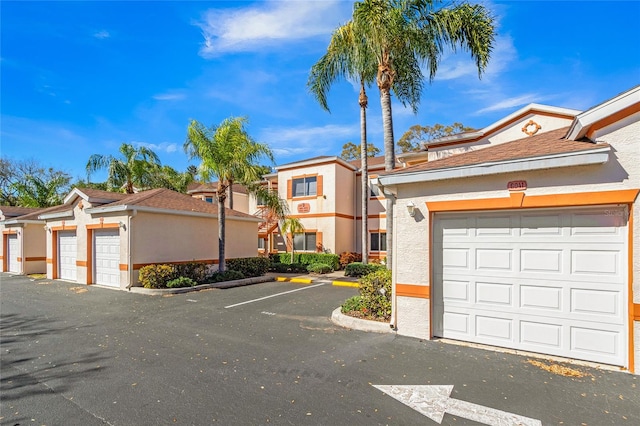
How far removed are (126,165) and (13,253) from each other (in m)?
9.63

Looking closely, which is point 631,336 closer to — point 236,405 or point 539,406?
point 539,406

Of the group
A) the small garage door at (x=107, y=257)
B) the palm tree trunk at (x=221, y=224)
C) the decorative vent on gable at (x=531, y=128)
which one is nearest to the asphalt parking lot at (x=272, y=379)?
the small garage door at (x=107, y=257)

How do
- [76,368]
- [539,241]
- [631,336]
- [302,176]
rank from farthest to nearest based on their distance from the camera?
A: [302,176], [539,241], [76,368], [631,336]

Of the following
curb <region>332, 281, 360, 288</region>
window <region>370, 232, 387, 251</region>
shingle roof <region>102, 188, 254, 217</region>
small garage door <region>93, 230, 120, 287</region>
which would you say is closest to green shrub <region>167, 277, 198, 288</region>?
small garage door <region>93, 230, 120, 287</region>

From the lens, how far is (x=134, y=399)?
4.30 m

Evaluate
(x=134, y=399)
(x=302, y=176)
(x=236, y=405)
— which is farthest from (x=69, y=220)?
(x=236, y=405)

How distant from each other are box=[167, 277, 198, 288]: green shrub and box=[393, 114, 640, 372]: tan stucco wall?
9.92m

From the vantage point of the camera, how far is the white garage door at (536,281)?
5223mm

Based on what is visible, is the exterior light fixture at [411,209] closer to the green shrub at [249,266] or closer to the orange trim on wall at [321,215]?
the green shrub at [249,266]

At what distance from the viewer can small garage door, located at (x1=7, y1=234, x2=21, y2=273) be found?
21283mm

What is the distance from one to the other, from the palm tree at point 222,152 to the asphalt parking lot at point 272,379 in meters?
8.24

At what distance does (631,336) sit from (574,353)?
0.85m

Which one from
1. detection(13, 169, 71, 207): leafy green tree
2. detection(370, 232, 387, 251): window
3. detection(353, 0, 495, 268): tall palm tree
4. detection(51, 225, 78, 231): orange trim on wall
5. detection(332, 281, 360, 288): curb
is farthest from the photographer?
detection(13, 169, 71, 207): leafy green tree

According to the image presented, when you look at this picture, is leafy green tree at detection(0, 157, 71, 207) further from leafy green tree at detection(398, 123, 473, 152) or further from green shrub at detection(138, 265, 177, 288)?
leafy green tree at detection(398, 123, 473, 152)
